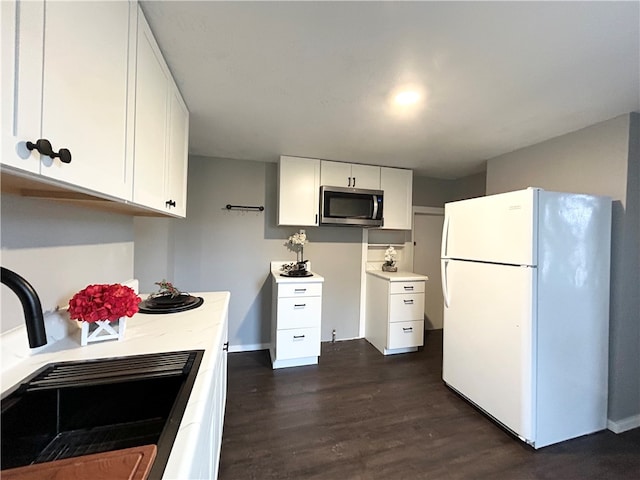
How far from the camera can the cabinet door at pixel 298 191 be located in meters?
2.96

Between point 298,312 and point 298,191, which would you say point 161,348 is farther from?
point 298,191

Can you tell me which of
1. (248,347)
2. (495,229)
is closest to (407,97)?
(495,229)

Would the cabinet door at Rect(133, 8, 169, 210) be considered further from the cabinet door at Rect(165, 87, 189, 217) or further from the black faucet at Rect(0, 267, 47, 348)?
the black faucet at Rect(0, 267, 47, 348)

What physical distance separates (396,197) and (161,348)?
2.95 metres

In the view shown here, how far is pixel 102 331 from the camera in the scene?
3.44 feet

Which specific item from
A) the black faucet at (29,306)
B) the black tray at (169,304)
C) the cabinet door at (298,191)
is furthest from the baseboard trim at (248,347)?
the black faucet at (29,306)

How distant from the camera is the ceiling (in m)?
1.08

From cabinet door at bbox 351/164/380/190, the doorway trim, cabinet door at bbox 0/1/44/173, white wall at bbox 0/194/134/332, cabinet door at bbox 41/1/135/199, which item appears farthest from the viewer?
the doorway trim

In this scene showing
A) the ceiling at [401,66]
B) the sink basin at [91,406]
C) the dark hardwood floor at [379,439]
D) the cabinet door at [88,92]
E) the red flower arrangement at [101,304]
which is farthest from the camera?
the dark hardwood floor at [379,439]

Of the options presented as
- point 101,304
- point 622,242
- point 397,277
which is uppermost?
point 622,242

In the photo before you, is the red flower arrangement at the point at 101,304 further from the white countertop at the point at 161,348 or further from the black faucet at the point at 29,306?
the black faucet at the point at 29,306

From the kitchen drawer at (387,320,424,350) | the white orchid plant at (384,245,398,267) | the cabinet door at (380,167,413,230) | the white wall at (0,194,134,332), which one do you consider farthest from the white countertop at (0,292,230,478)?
the white orchid plant at (384,245,398,267)

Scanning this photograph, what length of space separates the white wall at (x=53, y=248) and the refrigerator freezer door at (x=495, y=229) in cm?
240

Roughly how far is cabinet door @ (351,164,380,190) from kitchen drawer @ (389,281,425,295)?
1.18m
